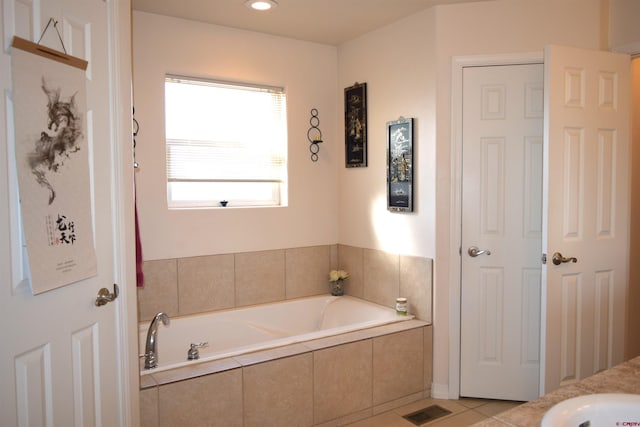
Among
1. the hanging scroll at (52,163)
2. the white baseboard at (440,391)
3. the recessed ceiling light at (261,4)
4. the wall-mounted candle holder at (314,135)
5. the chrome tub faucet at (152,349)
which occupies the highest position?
the recessed ceiling light at (261,4)

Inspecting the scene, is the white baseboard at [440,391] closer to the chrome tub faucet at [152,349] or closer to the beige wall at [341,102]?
the beige wall at [341,102]

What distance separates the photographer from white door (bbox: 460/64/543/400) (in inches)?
120

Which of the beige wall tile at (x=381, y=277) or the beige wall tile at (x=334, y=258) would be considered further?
the beige wall tile at (x=334, y=258)

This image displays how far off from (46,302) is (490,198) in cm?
254

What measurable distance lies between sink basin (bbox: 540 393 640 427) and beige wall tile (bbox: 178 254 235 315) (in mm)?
2717

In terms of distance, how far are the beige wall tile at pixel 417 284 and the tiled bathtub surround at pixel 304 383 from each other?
101mm

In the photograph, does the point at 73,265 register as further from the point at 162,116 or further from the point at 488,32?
the point at 488,32

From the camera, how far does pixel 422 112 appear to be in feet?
10.7

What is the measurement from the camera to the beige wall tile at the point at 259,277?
11.7 ft

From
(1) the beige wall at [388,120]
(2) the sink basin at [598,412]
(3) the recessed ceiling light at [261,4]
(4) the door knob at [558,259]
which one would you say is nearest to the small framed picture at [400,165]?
(1) the beige wall at [388,120]

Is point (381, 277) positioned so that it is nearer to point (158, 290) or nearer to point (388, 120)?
point (388, 120)

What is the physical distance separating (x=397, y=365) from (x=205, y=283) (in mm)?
1429

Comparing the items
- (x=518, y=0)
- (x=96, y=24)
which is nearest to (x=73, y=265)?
(x=96, y=24)

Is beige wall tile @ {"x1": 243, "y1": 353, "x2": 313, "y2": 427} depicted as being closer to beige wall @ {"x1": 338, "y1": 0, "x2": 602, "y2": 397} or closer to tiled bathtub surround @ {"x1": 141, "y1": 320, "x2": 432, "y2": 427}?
tiled bathtub surround @ {"x1": 141, "y1": 320, "x2": 432, "y2": 427}
